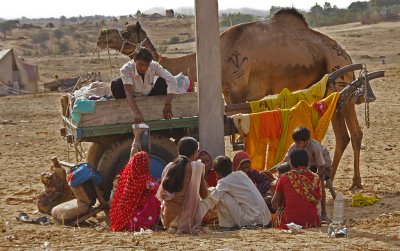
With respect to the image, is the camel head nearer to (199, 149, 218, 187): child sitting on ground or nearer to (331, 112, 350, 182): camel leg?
(331, 112, 350, 182): camel leg

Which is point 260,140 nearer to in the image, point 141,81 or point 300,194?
point 141,81

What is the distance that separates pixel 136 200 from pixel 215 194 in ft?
2.49

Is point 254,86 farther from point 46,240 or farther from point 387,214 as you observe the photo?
point 46,240

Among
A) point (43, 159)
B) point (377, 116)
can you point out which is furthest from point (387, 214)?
point (377, 116)

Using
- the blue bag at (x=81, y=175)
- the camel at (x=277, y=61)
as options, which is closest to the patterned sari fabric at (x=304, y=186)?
the blue bag at (x=81, y=175)

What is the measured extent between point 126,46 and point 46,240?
460 cm

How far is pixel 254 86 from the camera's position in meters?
12.5

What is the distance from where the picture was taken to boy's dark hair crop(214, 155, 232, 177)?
27.0 feet

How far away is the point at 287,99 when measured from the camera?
10.5 metres

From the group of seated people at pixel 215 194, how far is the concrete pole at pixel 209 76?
0.75m

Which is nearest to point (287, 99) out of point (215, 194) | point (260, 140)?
point (260, 140)

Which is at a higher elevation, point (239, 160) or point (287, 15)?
point (287, 15)

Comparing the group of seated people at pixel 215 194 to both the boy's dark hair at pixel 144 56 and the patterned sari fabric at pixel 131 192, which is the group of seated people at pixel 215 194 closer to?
the patterned sari fabric at pixel 131 192

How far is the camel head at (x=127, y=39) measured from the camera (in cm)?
1144
